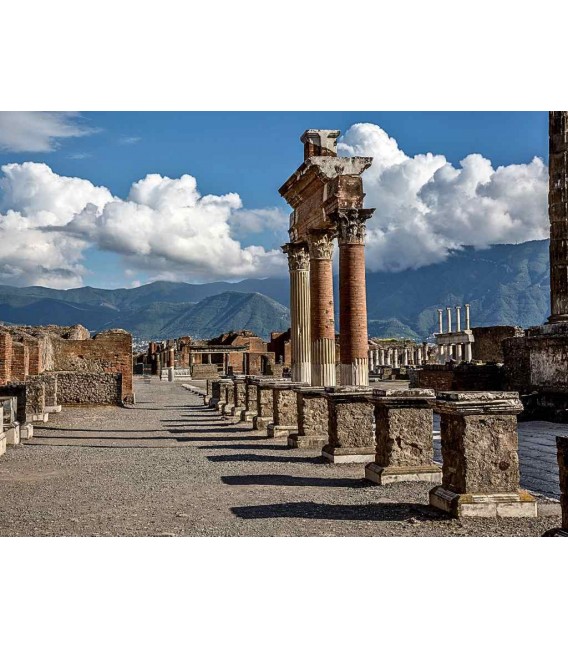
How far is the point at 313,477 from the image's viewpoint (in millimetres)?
9531

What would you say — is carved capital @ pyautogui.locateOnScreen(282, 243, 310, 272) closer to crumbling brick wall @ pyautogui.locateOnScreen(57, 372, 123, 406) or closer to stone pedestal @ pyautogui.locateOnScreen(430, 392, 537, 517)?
crumbling brick wall @ pyautogui.locateOnScreen(57, 372, 123, 406)

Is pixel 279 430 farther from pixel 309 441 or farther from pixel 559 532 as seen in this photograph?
pixel 559 532

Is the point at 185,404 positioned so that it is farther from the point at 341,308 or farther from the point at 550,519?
Answer: the point at 550,519

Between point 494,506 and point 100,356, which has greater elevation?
point 100,356

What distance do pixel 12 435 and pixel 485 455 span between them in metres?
9.73

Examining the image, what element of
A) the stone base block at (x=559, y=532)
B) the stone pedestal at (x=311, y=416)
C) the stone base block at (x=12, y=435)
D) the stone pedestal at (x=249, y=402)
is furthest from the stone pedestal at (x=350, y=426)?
the stone pedestal at (x=249, y=402)

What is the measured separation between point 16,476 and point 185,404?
16902 mm

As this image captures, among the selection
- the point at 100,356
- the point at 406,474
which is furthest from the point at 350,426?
the point at 100,356

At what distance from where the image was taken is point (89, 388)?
23.6 metres

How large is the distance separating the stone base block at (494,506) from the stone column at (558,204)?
10788mm

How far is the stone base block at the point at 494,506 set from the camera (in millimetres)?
6668

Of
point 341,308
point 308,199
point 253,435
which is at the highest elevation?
point 308,199

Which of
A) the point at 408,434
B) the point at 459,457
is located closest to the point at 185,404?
the point at 408,434

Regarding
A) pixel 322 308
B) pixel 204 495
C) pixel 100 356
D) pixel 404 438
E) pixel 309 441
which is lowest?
pixel 204 495
